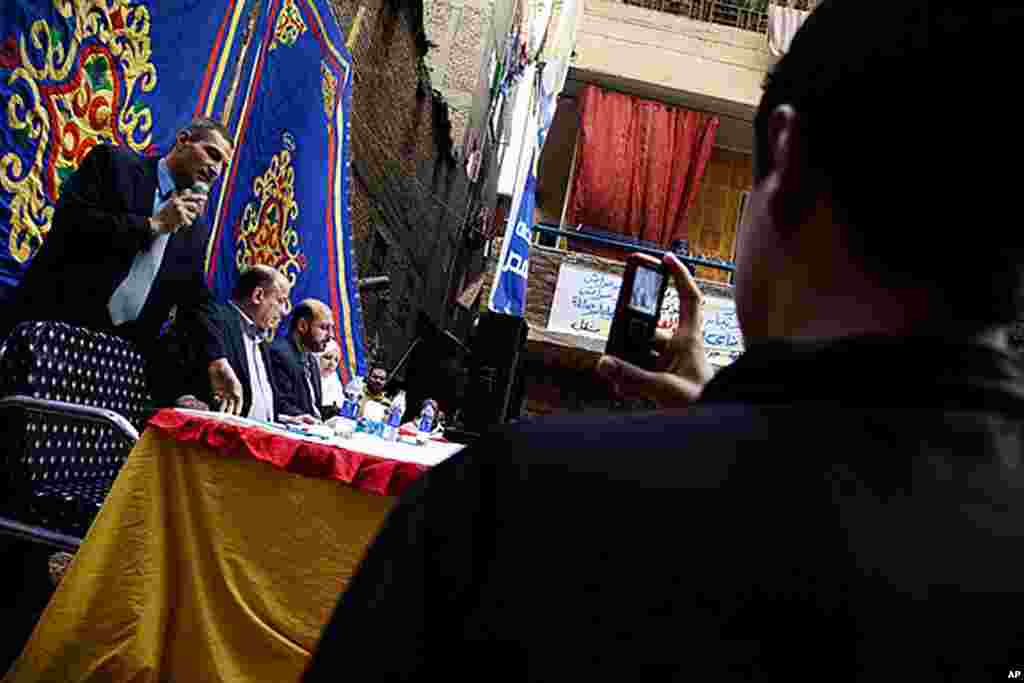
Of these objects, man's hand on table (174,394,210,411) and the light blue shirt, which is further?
the light blue shirt

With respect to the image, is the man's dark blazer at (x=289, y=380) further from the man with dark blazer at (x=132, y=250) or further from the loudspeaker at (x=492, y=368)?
the loudspeaker at (x=492, y=368)

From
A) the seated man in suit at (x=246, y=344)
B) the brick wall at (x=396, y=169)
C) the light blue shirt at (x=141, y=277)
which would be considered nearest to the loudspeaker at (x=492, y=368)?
the seated man in suit at (x=246, y=344)

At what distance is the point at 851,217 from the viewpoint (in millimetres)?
626

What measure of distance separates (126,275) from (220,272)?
1075mm

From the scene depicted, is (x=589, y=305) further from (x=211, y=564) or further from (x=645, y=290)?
(x=645, y=290)

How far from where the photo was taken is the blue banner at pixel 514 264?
25.5 feet

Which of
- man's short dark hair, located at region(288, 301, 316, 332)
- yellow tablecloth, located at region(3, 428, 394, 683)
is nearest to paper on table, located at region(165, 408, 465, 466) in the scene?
yellow tablecloth, located at region(3, 428, 394, 683)

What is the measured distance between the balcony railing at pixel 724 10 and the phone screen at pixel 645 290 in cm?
1310

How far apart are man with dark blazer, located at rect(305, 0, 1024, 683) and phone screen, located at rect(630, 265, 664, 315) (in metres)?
0.43

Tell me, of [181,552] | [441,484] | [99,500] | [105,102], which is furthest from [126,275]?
[441,484]

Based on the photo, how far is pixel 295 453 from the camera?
7.81ft

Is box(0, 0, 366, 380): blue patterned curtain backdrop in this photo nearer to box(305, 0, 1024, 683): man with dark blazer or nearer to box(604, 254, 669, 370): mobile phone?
box(604, 254, 669, 370): mobile phone

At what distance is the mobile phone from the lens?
105 centimetres

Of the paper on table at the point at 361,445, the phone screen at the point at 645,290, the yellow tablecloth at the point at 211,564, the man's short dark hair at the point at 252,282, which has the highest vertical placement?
the phone screen at the point at 645,290
